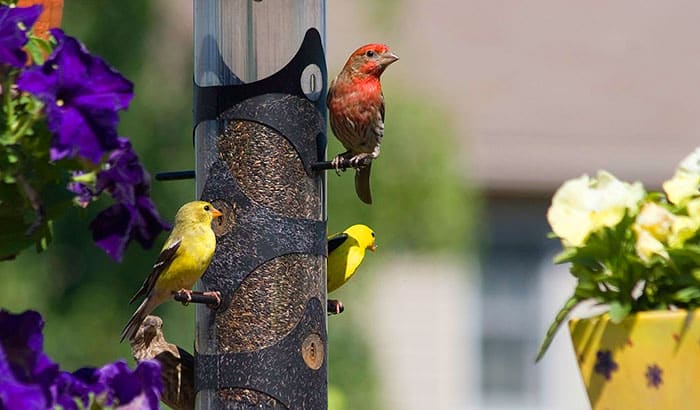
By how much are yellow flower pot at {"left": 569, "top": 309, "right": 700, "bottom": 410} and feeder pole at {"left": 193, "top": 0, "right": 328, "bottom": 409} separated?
1067mm

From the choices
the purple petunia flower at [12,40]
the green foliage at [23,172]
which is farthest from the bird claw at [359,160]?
the purple petunia flower at [12,40]

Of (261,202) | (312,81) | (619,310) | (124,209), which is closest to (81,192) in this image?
(124,209)

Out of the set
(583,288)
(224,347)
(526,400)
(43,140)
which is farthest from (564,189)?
(526,400)

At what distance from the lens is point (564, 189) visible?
3184mm

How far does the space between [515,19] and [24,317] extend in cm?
962

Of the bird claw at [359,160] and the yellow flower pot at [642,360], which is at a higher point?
the bird claw at [359,160]

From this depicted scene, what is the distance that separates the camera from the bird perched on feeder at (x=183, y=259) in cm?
371

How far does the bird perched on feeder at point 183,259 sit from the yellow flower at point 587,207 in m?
0.95

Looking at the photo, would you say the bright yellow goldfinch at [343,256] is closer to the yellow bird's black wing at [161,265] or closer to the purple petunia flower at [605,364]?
the yellow bird's black wing at [161,265]

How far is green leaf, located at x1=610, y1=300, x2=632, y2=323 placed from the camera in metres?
2.92

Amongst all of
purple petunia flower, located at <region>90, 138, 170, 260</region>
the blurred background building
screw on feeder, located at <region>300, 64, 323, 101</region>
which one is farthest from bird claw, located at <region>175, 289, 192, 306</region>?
the blurred background building

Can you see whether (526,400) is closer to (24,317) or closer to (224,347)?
(224,347)

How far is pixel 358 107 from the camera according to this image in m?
4.19

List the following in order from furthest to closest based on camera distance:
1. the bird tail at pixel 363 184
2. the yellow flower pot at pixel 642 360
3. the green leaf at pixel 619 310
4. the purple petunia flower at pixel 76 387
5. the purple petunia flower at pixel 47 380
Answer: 1. the bird tail at pixel 363 184
2. the green leaf at pixel 619 310
3. the yellow flower pot at pixel 642 360
4. the purple petunia flower at pixel 76 387
5. the purple petunia flower at pixel 47 380
